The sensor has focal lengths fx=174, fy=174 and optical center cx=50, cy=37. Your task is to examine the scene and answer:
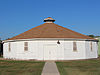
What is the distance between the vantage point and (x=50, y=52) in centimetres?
A: 2495

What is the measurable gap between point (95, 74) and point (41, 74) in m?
3.81

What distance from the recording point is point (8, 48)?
93.9 ft

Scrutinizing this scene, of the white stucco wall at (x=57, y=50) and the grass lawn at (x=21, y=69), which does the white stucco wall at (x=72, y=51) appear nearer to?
the white stucco wall at (x=57, y=50)

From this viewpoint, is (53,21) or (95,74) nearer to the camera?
(95,74)

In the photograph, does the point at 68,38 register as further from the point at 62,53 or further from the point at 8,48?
the point at 8,48

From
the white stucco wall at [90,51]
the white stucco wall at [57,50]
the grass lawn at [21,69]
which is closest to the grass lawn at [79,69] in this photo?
the grass lawn at [21,69]

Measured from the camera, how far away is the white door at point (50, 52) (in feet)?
81.2

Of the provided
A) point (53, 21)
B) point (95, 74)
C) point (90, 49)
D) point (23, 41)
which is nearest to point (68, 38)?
point (90, 49)

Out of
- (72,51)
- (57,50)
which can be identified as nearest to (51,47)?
(57,50)

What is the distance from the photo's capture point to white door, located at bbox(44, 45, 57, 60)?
81.2ft

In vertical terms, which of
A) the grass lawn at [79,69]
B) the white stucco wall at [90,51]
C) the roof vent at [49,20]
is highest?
the roof vent at [49,20]

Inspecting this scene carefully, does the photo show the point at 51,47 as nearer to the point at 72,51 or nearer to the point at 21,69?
the point at 72,51

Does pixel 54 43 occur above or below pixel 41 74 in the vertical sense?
above

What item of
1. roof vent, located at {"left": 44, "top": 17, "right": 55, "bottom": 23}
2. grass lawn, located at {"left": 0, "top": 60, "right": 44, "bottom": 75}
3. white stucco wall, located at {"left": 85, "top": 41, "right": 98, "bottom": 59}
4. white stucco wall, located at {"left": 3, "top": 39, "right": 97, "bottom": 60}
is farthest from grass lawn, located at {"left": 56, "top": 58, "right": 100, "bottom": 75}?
roof vent, located at {"left": 44, "top": 17, "right": 55, "bottom": 23}
